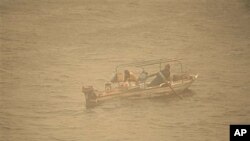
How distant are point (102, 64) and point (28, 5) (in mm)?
713

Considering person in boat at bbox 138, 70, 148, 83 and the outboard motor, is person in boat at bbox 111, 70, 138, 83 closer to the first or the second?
person in boat at bbox 138, 70, 148, 83

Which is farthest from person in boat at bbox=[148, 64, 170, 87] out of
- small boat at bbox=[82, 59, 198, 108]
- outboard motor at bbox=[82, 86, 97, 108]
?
outboard motor at bbox=[82, 86, 97, 108]

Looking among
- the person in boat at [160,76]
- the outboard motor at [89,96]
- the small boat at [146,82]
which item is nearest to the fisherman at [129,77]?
the small boat at [146,82]

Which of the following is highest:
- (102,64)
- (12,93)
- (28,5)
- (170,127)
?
(28,5)

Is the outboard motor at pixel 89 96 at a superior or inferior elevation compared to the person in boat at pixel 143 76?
inferior

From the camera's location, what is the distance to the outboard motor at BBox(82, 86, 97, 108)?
296 cm

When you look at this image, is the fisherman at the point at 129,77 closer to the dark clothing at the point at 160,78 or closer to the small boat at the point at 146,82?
the small boat at the point at 146,82

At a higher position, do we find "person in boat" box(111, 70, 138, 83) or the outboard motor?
"person in boat" box(111, 70, 138, 83)

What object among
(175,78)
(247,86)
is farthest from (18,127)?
(247,86)

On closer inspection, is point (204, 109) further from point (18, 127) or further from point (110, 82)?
point (18, 127)

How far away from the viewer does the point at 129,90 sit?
9.83ft

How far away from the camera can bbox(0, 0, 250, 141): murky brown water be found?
9.66 feet

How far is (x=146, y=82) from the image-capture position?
2.99m

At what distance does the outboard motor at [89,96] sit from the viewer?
2.96 meters
